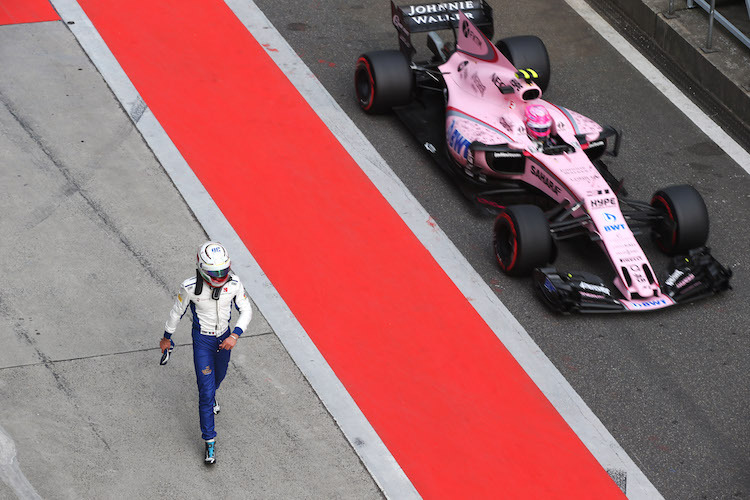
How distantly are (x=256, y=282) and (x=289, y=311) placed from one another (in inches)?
19.3

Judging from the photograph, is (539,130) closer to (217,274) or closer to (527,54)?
(527,54)

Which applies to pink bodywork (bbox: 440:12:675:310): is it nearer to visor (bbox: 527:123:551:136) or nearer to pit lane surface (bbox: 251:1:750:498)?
visor (bbox: 527:123:551:136)

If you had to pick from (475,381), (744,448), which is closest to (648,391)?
(744,448)

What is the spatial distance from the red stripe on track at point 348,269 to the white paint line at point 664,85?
4190mm

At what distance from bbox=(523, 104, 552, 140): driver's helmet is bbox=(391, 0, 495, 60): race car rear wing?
81.5 inches

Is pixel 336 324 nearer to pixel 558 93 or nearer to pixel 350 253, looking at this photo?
pixel 350 253

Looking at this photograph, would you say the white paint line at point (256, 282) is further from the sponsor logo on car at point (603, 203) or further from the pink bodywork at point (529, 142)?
the sponsor logo on car at point (603, 203)

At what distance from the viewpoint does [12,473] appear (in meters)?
8.03

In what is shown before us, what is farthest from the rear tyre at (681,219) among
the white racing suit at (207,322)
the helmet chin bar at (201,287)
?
the helmet chin bar at (201,287)

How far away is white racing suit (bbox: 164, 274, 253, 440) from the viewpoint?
789 centimetres

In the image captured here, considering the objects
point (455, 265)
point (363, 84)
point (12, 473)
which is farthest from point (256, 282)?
point (363, 84)

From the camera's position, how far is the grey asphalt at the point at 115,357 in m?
8.23

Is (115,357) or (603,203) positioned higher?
(603,203)

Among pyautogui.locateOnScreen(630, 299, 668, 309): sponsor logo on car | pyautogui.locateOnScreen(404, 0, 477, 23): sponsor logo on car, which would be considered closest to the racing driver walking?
pyautogui.locateOnScreen(630, 299, 668, 309): sponsor logo on car
